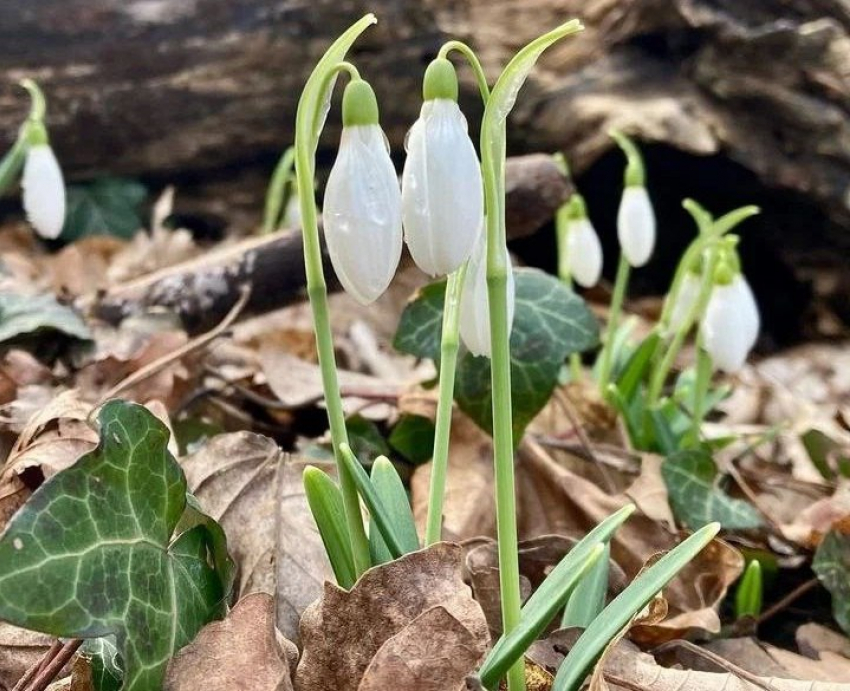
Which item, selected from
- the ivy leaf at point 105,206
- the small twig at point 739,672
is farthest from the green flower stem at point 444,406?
the ivy leaf at point 105,206

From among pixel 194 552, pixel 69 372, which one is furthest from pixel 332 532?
pixel 69 372

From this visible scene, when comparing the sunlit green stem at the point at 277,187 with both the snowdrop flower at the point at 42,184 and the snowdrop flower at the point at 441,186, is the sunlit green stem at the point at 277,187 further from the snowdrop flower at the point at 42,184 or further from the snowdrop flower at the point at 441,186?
the snowdrop flower at the point at 441,186

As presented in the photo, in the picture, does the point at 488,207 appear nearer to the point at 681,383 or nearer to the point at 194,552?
the point at 194,552

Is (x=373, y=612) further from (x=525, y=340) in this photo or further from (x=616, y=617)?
(x=525, y=340)

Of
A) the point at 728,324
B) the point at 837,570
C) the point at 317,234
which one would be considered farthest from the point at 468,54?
the point at 728,324

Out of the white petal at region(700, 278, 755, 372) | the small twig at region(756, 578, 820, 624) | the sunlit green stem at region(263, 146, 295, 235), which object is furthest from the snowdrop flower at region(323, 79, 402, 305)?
the sunlit green stem at region(263, 146, 295, 235)

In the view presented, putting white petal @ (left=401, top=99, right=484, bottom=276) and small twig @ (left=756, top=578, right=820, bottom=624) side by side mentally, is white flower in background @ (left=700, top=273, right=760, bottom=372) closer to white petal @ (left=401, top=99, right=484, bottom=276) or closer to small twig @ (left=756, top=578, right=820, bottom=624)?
small twig @ (left=756, top=578, right=820, bottom=624)
